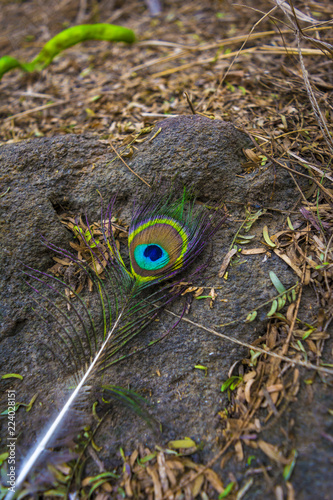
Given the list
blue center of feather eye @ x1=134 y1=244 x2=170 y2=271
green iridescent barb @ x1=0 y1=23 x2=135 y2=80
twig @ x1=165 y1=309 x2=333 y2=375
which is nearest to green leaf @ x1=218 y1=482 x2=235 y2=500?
twig @ x1=165 y1=309 x2=333 y2=375

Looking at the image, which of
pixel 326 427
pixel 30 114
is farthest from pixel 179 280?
pixel 30 114

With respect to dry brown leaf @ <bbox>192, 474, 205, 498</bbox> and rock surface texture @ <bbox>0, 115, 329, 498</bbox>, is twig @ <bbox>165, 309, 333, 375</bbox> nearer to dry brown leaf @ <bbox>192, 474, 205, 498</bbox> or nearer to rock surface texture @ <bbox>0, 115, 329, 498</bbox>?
rock surface texture @ <bbox>0, 115, 329, 498</bbox>

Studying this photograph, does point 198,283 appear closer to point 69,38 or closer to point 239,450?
point 239,450

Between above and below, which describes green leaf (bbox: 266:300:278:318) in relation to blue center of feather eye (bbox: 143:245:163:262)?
below

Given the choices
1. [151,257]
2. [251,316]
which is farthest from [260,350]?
[151,257]

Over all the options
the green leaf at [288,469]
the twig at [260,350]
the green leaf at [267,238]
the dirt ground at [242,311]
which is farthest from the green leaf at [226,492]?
the green leaf at [267,238]

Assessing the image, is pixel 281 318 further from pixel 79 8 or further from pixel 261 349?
pixel 79 8

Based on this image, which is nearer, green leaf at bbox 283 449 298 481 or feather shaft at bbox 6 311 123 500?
green leaf at bbox 283 449 298 481
